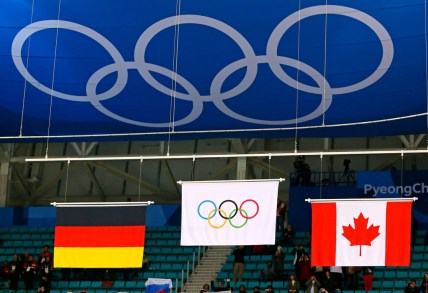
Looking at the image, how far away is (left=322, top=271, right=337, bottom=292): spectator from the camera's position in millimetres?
26266

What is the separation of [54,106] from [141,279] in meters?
6.61

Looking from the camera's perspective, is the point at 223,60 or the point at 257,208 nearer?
the point at 257,208

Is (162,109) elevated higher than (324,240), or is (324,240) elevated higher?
(162,109)

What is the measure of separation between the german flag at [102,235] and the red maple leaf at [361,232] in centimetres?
441

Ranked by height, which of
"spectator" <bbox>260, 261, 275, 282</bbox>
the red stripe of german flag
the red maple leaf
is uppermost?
the red maple leaf

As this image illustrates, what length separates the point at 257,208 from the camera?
2048cm

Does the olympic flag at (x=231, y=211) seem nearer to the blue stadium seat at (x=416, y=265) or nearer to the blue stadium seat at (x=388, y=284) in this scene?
the blue stadium seat at (x=388, y=284)

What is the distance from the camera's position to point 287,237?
31.4 meters

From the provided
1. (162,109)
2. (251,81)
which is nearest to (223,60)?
(251,81)

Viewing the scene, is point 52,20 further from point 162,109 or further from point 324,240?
point 324,240

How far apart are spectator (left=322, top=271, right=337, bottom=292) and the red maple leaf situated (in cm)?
597

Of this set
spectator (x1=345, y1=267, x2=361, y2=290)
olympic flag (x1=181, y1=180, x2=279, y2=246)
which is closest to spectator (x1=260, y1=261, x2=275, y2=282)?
spectator (x1=345, y1=267, x2=361, y2=290)

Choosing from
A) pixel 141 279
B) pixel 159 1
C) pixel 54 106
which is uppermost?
pixel 159 1

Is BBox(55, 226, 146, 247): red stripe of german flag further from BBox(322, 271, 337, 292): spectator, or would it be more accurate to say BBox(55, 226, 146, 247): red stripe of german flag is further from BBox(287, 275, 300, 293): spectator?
BBox(322, 271, 337, 292): spectator
